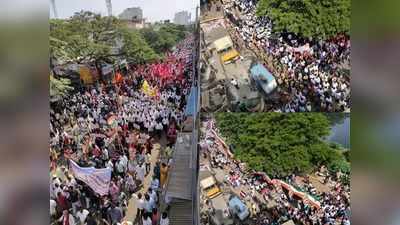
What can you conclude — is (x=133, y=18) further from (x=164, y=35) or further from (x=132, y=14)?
(x=164, y=35)

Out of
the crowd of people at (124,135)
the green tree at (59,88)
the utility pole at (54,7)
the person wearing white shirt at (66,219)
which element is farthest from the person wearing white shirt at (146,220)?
the utility pole at (54,7)

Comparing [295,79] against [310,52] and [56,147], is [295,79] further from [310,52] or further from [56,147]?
[56,147]

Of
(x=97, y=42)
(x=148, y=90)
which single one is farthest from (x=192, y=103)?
(x=97, y=42)

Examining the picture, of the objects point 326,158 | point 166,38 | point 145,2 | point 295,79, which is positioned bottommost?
point 326,158
